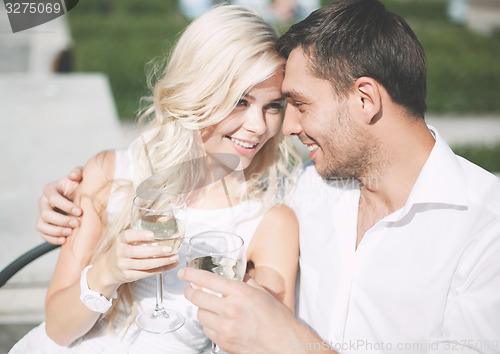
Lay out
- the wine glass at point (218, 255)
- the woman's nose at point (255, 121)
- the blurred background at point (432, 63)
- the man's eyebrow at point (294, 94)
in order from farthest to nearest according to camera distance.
→ the blurred background at point (432, 63)
the woman's nose at point (255, 121)
the man's eyebrow at point (294, 94)
the wine glass at point (218, 255)

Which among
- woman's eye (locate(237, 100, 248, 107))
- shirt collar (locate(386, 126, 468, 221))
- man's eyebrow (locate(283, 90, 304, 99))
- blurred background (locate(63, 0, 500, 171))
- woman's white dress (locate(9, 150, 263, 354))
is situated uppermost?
man's eyebrow (locate(283, 90, 304, 99))

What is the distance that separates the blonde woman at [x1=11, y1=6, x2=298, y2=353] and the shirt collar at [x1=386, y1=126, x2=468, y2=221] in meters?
0.73

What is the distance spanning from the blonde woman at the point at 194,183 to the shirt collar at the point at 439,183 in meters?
0.73

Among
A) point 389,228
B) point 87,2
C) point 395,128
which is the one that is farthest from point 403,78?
point 87,2

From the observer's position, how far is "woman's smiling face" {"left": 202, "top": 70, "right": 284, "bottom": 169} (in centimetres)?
270

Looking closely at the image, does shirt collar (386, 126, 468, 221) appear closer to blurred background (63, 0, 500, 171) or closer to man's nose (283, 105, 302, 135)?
man's nose (283, 105, 302, 135)

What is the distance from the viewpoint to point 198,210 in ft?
9.55

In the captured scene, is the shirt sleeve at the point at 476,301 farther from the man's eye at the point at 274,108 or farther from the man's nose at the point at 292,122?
the man's eye at the point at 274,108

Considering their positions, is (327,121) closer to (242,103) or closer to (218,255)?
(242,103)

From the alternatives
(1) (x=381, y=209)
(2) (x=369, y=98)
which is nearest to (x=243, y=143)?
(2) (x=369, y=98)

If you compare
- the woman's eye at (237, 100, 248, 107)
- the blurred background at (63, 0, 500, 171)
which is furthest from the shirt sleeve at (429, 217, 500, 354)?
the blurred background at (63, 0, 500, 171)

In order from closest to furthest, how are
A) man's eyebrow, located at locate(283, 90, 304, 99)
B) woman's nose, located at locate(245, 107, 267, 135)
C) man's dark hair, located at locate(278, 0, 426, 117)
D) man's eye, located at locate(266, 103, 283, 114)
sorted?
man's dark hair, located at locate(278, 0, 426, 117) → man's eyebrow, located at locate(283, 90, 304, 99) → woman's nose, located at locate(245, 107, 267, 135) → man's eye, located at locate(266, 103, 283, 114)

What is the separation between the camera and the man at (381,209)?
2.19m

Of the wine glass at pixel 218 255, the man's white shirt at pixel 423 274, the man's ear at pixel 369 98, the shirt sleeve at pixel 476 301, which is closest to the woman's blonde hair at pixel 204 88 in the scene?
the man's ear at pixel 369 98
